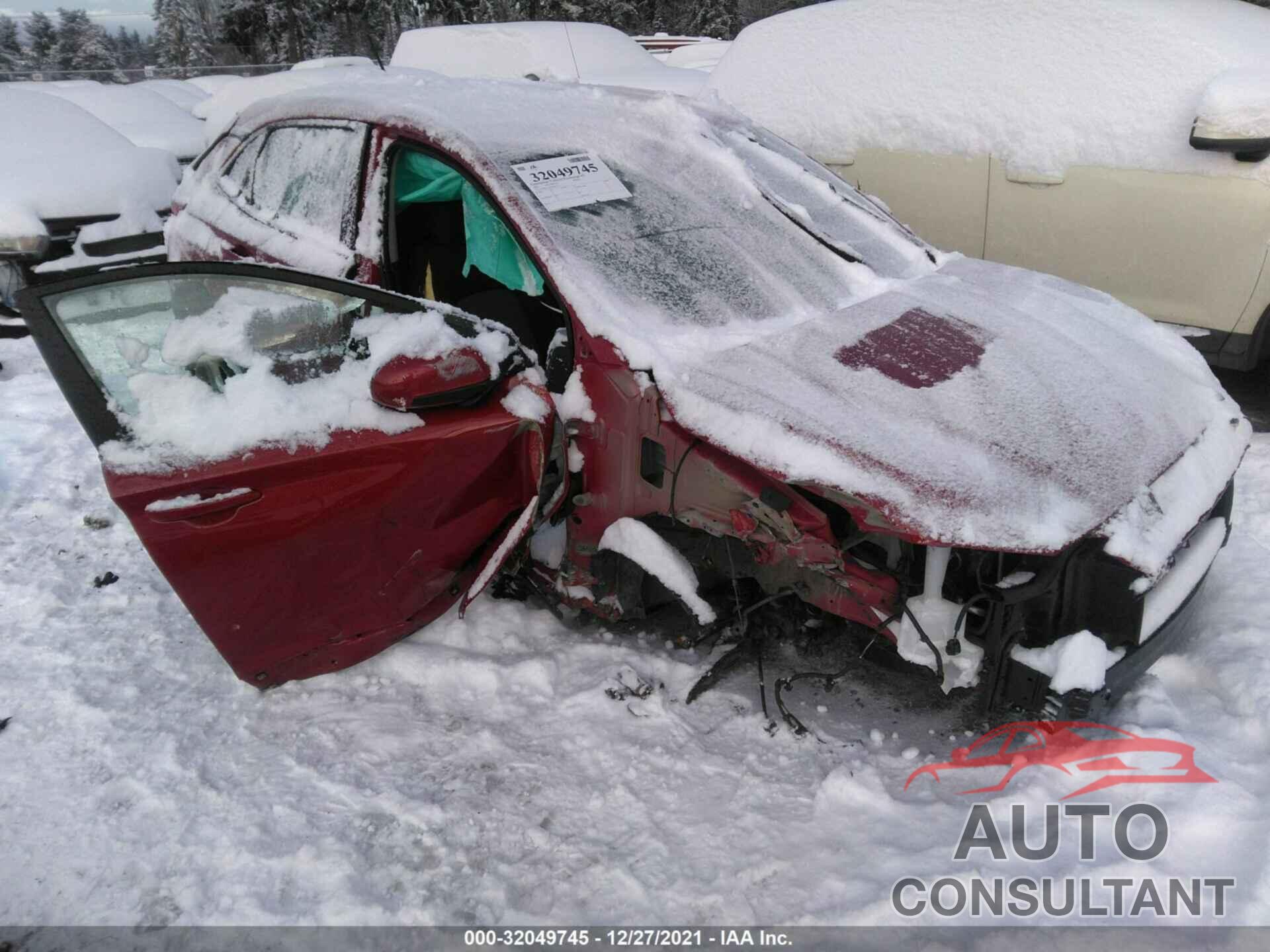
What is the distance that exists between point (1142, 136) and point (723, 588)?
10.8 feet

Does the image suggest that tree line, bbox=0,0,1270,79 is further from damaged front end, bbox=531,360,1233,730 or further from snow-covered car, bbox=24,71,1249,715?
damaged front end, bbox=531,360,1233,730

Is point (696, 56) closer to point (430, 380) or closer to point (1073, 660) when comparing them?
point (430, 380)

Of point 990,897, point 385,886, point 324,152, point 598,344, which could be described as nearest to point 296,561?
point 385,886

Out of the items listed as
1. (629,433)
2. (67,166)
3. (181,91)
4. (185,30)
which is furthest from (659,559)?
(185,30)

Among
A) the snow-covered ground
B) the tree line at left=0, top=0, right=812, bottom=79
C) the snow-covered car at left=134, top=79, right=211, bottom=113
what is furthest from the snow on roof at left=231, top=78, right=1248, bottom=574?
the tree line at left=0, top=0, right=812, bottom=79

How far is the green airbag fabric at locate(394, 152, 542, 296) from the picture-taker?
2725 millimetres

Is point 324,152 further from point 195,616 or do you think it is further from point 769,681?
point 769,681

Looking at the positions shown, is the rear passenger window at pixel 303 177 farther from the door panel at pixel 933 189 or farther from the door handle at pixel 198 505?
the door panel at pixel 933 189

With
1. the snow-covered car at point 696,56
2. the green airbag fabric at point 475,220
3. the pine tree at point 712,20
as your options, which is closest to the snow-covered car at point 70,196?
the green airbag fabric at point 475,220

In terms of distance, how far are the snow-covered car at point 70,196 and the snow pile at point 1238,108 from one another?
19.5 ft

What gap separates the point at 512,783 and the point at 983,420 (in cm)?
155

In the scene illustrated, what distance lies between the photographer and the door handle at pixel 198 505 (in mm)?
2045

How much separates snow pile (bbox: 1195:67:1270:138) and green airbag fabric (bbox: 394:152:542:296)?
3199mm

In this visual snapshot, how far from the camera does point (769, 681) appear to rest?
263cm
